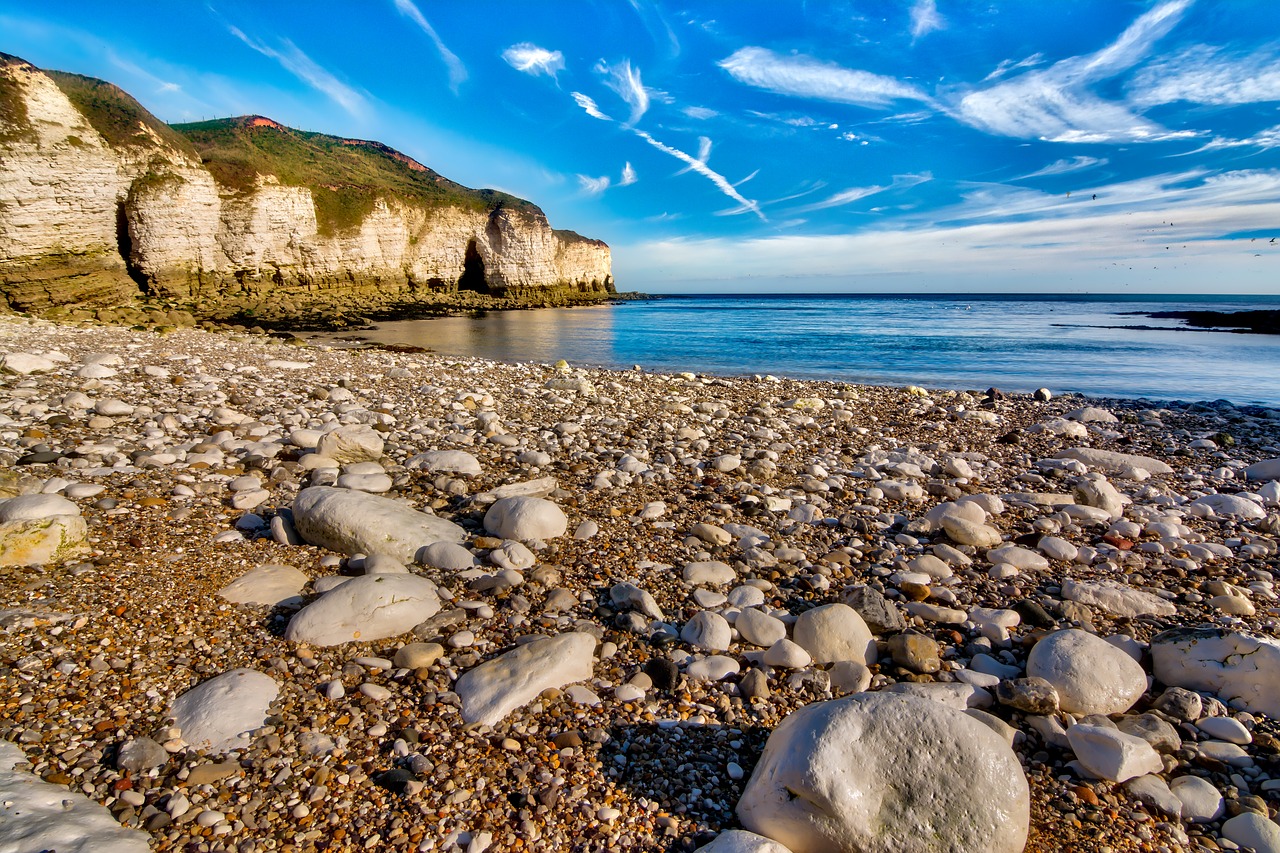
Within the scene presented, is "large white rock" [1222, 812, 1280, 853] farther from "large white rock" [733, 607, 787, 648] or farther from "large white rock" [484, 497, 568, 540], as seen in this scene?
"large white rock" [484, 497, 568, 540]

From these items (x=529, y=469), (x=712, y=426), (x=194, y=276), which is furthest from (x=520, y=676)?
(x=194, y=276)

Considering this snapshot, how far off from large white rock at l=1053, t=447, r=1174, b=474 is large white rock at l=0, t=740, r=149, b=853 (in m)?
5.67

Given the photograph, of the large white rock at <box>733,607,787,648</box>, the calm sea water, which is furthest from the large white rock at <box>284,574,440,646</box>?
the calm sea water

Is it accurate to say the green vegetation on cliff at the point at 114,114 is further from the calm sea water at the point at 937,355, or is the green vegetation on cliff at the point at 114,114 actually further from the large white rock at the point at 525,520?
the large white rock at the point at 525,520

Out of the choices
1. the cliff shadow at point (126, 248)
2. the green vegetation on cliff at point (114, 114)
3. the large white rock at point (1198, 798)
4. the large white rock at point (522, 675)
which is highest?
the green vegetation on cliff at point (114, 114)

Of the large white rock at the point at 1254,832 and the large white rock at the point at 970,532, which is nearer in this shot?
the large white rock at the point at 1254,832

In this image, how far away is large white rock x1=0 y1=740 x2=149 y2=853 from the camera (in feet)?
4.35

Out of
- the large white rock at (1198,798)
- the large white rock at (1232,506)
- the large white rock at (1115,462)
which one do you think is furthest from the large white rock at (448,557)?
the large white rock at (1115,462)

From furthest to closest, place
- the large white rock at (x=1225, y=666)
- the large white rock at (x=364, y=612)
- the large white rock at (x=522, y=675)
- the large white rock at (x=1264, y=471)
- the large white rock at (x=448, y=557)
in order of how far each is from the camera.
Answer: the large white rock at (x=1264, y=471) < the large white rock at (x=448, y=557) < the large white rock at (x=364, y=612) < the large white rock at (x=1225, y=666) < the large white rock at (x=522, y=675)

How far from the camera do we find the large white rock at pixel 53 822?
133cm

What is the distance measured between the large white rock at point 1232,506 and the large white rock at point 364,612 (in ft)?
17.6

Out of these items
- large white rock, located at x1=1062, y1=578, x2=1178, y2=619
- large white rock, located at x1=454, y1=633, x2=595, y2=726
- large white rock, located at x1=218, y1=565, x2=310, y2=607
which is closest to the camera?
large white rock, located at x1=454, y1=633, x2=595, y2=726

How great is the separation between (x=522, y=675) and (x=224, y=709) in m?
A: 0.94

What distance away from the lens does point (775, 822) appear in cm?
161
